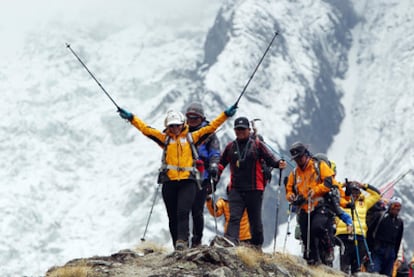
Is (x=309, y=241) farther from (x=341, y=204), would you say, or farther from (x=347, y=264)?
(x=347, y=264)

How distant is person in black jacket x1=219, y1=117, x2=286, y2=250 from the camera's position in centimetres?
1666

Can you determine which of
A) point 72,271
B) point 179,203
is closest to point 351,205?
point 179,203

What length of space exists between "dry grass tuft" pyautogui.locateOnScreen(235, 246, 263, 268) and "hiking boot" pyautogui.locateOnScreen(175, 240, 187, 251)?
53.7 inches

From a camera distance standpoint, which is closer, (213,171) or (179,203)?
(179,203)

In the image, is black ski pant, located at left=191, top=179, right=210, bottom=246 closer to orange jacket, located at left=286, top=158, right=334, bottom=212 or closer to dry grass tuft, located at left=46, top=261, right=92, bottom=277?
orange jacket, located at left=286, top=158, right=334, bottom=212

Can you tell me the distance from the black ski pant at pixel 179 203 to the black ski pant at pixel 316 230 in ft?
7.77

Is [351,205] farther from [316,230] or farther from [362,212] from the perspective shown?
[362,212]

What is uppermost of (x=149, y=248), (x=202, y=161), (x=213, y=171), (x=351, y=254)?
(x=202, y=161)

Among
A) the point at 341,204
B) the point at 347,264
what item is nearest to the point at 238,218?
the point at 341,204

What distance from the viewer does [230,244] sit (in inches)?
605

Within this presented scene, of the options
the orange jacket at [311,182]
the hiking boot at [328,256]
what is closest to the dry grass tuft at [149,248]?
the orange jacket at [311,182]

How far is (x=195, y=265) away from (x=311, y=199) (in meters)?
4.06

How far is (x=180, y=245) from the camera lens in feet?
50.9

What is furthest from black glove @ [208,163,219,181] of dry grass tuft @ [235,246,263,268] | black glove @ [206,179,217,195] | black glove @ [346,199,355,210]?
black glove @ [346,199,355,210]
